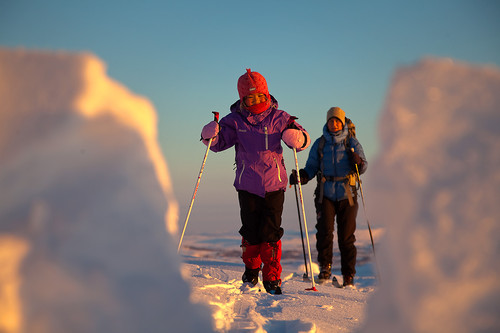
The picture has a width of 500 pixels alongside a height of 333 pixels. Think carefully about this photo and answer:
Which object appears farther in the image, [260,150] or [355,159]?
[355,159]

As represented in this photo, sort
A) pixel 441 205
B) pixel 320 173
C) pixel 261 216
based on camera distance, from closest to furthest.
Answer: pixel 441 205, pixel 261 216, pixel 320 173

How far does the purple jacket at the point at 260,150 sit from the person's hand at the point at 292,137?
119 mm

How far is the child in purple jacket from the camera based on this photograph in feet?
17.0

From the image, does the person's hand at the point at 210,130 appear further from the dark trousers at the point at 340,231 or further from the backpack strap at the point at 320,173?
the dark trousers at the point at 340,231

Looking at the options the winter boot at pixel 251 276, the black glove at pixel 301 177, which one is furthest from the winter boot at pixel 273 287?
the black glove at pixel 301 177

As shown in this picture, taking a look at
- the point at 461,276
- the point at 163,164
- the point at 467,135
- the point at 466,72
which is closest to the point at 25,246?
the point at 163,164

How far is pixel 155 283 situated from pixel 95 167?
1.89ft

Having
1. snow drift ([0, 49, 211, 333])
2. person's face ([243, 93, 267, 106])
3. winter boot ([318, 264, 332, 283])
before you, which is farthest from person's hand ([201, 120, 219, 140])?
snow drift ([0, 49, 211, 333])

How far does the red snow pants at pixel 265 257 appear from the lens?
205 inches

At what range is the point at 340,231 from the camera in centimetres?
701

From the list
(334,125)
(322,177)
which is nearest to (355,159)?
(322,177)

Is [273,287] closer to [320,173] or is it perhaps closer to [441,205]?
[320,173]

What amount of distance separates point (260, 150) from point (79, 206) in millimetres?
3498

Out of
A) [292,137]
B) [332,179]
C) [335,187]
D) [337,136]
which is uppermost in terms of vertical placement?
[337,136]
